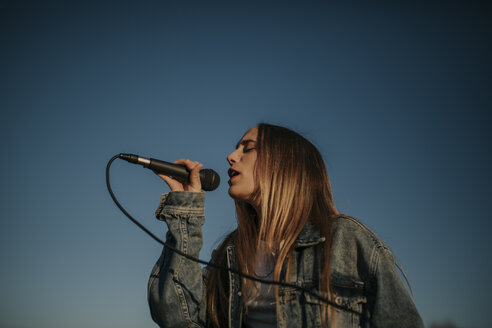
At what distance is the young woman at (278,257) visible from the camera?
239 cm

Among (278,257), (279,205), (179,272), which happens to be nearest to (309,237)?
(278,257)

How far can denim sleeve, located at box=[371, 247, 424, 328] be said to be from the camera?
223cm

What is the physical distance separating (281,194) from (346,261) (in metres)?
0.71

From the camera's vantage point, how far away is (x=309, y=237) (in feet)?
8.86

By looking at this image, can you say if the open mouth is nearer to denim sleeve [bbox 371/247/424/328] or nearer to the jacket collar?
the jacket collar

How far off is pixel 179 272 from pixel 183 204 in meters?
0.47

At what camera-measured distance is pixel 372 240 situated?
2520 millimetres

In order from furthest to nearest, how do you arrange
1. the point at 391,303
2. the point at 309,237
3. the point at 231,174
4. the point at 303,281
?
1. the point at 231,174
2. the point at 309,237
3. the point at 303,281
4. the point at 391,303

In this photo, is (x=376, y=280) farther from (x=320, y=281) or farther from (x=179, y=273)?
(x=179, y=273)

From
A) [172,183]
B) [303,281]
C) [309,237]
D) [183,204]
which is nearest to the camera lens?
[303,281]

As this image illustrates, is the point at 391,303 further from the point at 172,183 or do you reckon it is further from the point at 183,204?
the point at 172,183

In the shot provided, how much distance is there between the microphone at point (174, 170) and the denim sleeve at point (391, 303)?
4.33 feet

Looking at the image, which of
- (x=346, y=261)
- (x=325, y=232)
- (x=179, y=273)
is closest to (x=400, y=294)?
(x=346, y=261)

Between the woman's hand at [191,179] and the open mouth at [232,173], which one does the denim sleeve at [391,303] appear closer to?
the open mouth at [232,173]
